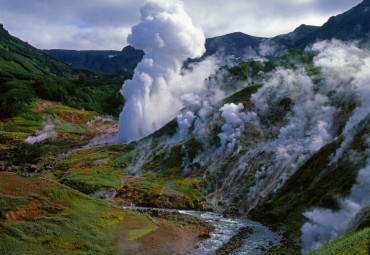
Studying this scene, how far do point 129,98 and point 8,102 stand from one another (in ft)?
187

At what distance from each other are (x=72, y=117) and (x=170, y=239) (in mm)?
120264

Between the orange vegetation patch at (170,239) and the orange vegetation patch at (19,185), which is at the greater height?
the orange vegetation patch at (19,185)

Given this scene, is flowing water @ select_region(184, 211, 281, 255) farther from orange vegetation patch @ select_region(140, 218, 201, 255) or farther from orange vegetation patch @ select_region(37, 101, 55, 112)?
orange vegetation patch @ select_region(37, 101, 55, 112)

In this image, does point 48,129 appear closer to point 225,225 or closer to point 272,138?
point 272,138

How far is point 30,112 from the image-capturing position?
13750 centimetres

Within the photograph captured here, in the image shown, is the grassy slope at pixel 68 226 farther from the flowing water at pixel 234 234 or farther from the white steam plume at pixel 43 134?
the white steam plume at pixel 43 134

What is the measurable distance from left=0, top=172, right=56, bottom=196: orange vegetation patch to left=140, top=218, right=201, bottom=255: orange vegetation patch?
508 inches

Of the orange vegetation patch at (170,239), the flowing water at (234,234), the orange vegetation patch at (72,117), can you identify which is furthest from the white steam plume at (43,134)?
the orange vegetation patch at (170,239)

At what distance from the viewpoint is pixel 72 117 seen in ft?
478

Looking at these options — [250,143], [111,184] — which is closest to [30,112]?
[111,184]

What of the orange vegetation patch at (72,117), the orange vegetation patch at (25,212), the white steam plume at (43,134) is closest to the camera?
the orange vegetation patch at (25,212)

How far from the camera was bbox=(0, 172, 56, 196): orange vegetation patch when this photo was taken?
3434 centimetres

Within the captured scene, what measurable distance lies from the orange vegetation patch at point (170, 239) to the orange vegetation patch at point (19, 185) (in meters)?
12.9

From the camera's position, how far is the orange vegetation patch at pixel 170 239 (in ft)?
110
